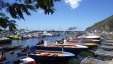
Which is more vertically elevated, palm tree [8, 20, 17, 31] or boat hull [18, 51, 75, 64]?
palm tree [8, 20, 17, 31]

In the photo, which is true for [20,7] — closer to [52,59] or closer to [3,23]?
[3,23]

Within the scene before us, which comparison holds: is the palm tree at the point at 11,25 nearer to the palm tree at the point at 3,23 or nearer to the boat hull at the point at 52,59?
the palm tree at the point at 3,23

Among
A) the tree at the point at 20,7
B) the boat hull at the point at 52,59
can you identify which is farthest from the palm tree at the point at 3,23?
the boat hull at the point at 52,59

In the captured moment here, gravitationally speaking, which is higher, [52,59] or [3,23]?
[3,23]

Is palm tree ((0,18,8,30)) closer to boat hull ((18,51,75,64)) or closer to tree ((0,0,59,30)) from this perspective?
tree ((0,0,59,30))

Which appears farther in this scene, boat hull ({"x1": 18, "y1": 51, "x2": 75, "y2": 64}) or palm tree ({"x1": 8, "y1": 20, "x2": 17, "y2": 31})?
boat hull ({"x1": 18, "y1": 51, "x2": 75, "y2": 64})

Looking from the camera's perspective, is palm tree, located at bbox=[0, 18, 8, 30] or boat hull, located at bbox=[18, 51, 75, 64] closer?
palm tree, located at bbox=[0, 18, 8, 30]

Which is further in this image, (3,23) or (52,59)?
(52,59)

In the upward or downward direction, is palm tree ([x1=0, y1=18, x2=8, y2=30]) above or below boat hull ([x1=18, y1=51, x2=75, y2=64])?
above

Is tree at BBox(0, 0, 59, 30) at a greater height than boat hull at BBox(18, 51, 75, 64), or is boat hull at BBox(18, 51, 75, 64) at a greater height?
tree at BBox(0, 0, 59, 30)

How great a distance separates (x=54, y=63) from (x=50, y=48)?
41.5ft

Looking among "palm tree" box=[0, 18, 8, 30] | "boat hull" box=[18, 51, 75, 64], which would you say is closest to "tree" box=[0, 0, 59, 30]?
"palm tree" box=[0, 18, 8, 30]

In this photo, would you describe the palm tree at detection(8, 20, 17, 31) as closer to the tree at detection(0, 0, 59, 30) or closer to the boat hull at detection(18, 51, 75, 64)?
the tree at detection(0, 0, 59, 30)

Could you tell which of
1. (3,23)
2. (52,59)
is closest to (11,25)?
(3,23)
